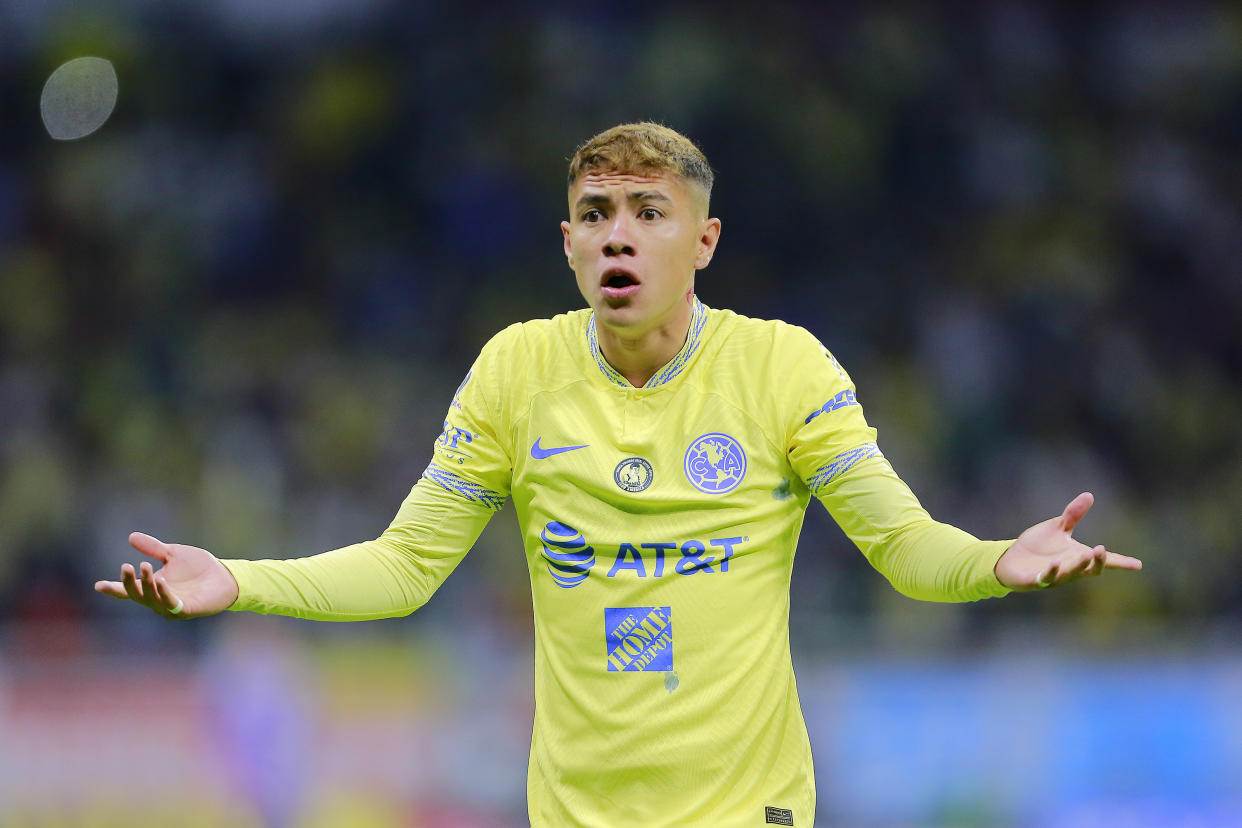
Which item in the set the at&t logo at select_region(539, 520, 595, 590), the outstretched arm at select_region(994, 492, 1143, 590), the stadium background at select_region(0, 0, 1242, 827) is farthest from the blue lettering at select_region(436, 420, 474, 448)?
the stadium background at select_region(0, 0, 1242, 827)

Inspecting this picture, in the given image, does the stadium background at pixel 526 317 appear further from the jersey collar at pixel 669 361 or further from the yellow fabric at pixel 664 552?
the jersey collar at pixel 669 361

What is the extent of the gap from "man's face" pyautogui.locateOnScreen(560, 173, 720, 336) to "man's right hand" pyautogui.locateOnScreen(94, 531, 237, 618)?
109 centimetres

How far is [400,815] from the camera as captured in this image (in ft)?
22.1

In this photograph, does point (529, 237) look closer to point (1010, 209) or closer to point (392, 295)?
point (392, 295)

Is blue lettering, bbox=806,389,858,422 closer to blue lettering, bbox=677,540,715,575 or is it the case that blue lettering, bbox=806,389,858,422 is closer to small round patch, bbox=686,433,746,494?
small round patch, bbox=686,433,746,494

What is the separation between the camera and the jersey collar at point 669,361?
3.55m

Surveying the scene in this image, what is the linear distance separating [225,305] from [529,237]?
2421 mm

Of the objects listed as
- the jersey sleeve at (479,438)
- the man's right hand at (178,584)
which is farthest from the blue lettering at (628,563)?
the man's right hand at (178,584)

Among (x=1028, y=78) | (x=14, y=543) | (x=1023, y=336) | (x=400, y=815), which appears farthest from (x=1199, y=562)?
(x=14, y=543)

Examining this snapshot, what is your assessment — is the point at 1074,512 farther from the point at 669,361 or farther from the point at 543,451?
the point at 543,451

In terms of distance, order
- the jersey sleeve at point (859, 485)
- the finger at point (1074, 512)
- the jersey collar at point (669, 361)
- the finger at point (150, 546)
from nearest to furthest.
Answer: the finger at point (1074, 512), the finger at point (150, 546), the jersey sleeve at point (859, 485), the jersey collar at point (669, 361)

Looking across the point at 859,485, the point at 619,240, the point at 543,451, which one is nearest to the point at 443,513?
the point at 543,451

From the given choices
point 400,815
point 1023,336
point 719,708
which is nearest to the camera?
point 719,708

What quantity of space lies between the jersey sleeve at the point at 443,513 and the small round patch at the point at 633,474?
352 millimetres
